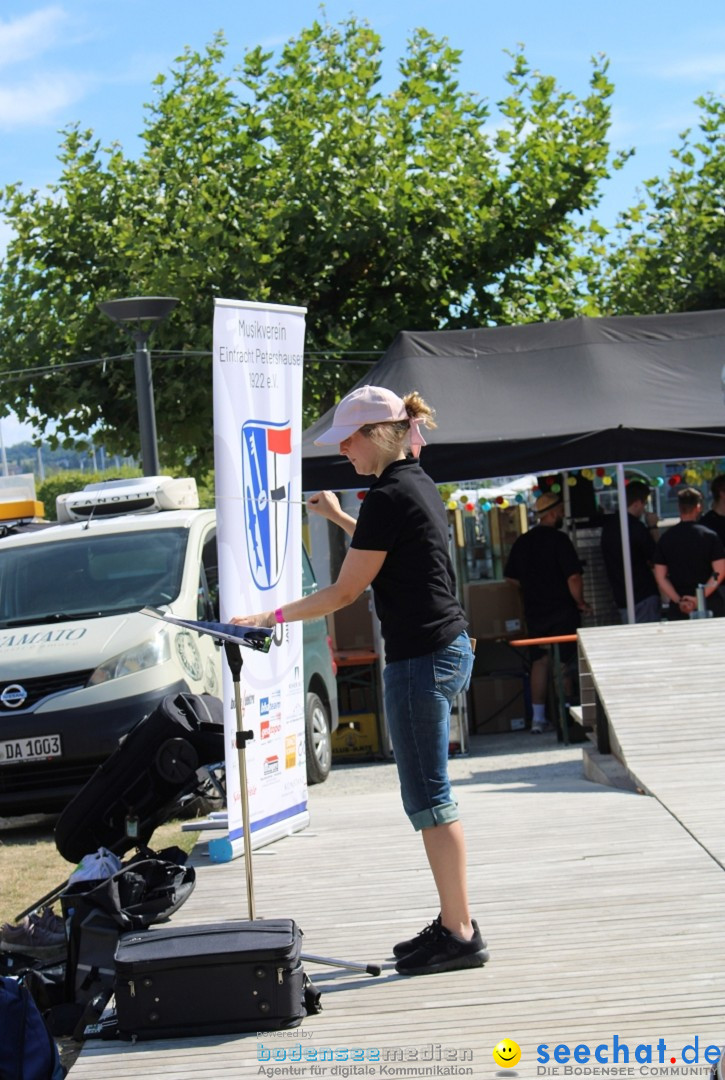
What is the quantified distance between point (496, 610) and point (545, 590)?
945 millimetres

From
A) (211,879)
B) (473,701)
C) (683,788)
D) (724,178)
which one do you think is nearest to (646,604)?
(473,701)

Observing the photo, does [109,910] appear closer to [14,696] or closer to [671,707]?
[14,696]

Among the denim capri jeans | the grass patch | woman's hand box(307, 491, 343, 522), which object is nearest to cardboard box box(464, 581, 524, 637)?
the grass patch

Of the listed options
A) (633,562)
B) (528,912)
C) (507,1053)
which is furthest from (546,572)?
(507,1053)

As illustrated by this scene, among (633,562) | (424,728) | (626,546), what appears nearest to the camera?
(424,728)

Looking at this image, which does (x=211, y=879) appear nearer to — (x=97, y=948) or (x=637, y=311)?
(x=97, y=948)

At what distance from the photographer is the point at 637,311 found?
62.0ft

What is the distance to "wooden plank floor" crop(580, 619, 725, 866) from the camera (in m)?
6.71

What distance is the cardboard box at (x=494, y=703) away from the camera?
516 inches

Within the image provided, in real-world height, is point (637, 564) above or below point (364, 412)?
below

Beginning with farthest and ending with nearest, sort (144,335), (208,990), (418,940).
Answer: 1. (144,335)
2. (418,940)
3. (208,990)

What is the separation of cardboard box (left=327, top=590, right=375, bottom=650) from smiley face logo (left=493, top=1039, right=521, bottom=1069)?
8966 millimetres

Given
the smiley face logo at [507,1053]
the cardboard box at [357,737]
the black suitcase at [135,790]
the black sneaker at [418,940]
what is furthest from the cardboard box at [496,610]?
the smiley face logo at [507,1053]

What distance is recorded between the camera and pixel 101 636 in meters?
8.73
